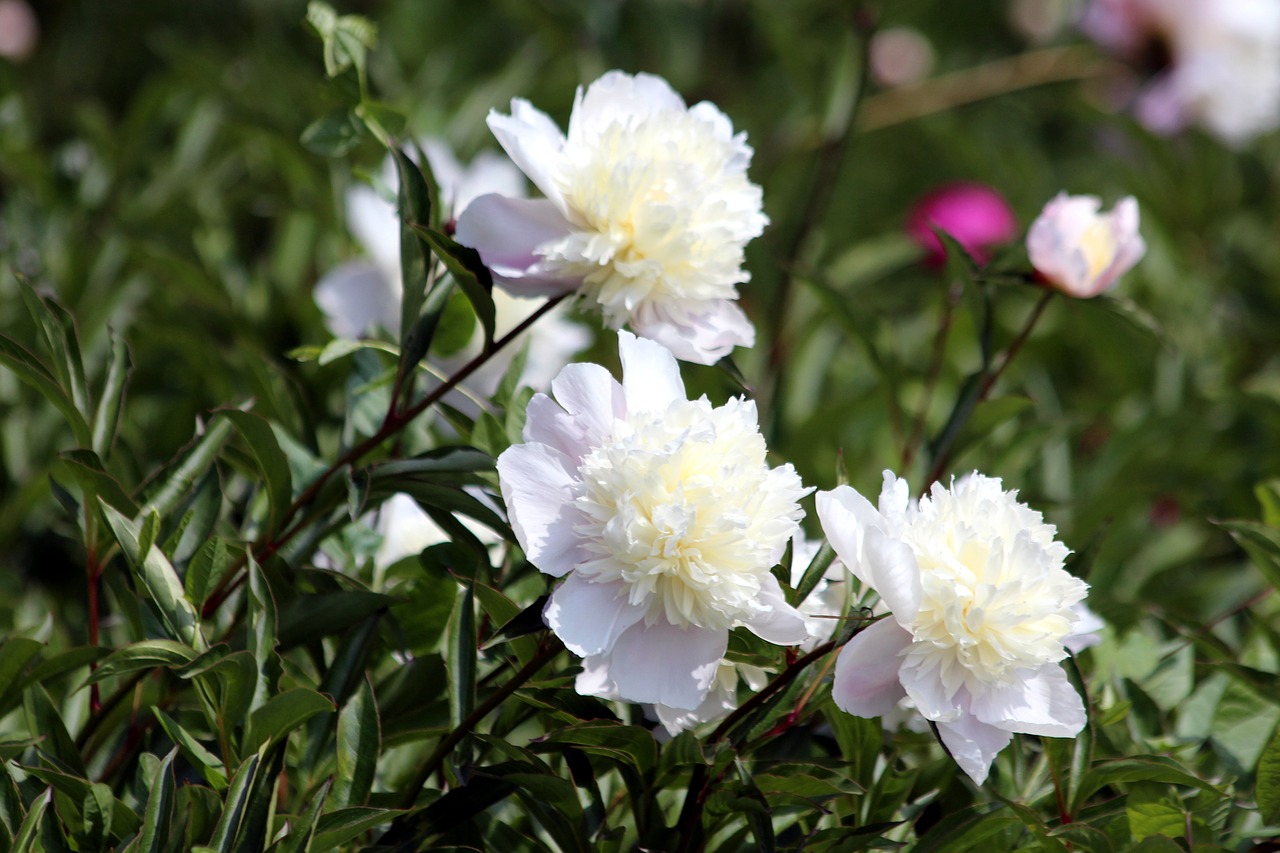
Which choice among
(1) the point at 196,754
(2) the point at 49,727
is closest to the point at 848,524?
(1) the point at 196,754

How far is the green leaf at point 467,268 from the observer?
0.68 meters

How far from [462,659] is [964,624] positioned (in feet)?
0.87

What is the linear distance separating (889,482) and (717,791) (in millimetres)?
188

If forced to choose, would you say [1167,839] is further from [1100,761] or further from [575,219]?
[575,219]

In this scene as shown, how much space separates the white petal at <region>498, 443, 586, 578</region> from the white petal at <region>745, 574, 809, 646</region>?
0.30ft

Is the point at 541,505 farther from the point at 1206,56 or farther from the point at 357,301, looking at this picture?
the point at 1206,56

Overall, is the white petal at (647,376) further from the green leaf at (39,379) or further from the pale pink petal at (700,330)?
the green leaf at (39,379)

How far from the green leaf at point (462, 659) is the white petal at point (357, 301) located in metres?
0.47

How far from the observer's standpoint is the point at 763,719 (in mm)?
646

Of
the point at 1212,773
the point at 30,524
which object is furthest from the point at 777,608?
the point at 30,524

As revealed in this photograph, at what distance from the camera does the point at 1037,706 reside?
610 millimetres

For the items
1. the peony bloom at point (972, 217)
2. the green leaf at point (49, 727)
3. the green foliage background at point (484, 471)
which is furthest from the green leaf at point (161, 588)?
the peony bloom at point (972, 217)

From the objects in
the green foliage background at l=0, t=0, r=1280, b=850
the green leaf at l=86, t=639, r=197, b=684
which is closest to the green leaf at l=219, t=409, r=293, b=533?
the green foliage background at l=0, t=0, r=1280, b=850

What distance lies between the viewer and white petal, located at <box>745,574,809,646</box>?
23.2 inches
